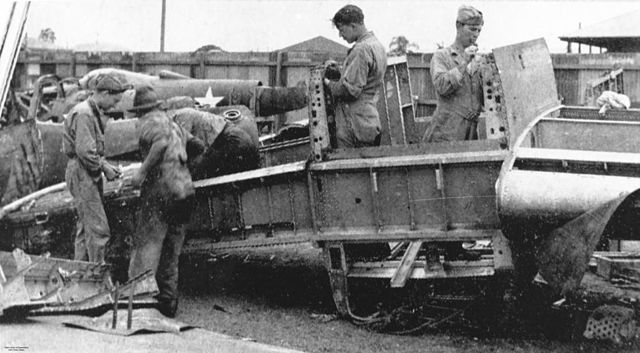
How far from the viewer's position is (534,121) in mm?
6156

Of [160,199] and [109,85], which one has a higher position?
[109,85]

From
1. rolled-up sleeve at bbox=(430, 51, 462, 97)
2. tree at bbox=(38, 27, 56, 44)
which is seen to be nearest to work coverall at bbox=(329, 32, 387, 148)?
rolled-up sleeve at bbox=(430, 51, 462, 97)

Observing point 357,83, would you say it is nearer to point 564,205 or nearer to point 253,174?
point 253,174

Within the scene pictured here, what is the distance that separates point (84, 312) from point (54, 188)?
3.25 meters

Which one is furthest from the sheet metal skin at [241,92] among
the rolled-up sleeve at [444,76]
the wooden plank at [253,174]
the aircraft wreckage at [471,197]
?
the rolled-up sleeve at [444,76]

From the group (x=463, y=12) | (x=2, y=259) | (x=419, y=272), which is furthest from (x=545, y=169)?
(x=2, y=259)

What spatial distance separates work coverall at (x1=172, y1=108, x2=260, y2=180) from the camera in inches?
291

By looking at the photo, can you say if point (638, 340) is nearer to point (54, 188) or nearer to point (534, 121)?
point (534, 121)

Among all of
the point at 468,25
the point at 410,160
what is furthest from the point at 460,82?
the point at 410,160

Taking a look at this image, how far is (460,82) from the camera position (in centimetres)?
654

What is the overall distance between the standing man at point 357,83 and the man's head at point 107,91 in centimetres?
208

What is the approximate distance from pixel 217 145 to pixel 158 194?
0.95 metres

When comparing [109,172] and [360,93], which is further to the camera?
[109,172]

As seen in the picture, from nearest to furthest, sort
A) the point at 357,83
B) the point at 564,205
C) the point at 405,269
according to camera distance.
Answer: the point at 564,205 → the point at 405,269 → the point at 357,83
